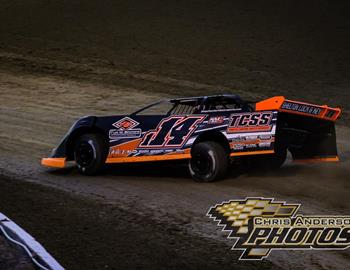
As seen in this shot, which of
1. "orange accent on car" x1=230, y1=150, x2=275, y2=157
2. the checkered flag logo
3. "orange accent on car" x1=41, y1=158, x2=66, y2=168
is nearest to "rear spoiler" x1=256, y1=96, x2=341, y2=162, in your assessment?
"orange accent on car" x1=230, y1=150, x2=275, y2=157

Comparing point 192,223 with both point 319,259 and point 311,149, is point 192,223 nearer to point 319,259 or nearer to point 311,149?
point 319,259

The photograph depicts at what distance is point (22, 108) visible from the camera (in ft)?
66.3

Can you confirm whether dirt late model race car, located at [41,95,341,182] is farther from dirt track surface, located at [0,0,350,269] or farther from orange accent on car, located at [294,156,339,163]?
dirt track surface, located at [0,0,350,269]

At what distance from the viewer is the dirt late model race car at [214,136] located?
38.3ft

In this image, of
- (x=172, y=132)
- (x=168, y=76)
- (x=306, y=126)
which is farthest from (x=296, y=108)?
(x=168, y=76)

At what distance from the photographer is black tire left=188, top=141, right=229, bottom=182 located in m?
11.8

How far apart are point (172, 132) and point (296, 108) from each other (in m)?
1.97

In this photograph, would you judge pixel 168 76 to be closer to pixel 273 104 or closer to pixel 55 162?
pixel 55 162

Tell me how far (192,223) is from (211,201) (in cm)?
115

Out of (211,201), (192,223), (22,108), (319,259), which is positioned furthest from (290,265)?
(22,108)

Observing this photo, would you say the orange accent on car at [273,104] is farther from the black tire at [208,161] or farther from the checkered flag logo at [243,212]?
the checkered flag logo at [243,212]

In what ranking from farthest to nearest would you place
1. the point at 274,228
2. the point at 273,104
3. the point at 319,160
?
the point at 319,160, the point at 273,104, the point at 274,228

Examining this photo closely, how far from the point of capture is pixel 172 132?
12250 mm

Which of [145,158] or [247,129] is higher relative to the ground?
[247,129]
